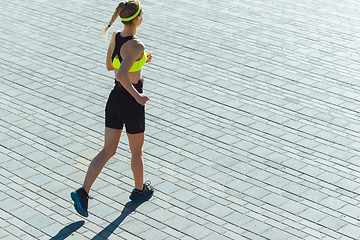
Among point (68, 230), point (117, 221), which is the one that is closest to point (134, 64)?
point (117, 221)

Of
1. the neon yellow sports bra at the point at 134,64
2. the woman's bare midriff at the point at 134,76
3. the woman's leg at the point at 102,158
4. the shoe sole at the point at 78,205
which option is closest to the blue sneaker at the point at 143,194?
the woman's leg at the point at 102,158

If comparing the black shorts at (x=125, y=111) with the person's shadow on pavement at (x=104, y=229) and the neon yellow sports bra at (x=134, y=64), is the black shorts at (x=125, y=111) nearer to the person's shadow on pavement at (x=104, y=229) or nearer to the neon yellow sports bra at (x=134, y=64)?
the neon yellow sports bra at (x=134, y=64)

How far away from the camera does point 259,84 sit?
8445 mm

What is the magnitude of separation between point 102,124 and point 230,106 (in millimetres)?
2008

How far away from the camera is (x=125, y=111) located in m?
5.05

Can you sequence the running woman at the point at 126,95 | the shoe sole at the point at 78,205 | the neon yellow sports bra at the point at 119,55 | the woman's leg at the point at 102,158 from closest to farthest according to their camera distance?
the running woman at the point at 126,95 → the neon yellow sports bra at the point at 119,55 → the shoe sole at the point at 78,205 → the woman's leg at the point at 102,158

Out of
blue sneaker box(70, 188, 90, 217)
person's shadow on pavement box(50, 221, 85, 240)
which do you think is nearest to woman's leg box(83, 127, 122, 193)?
blue sneaker box(70, 188, 90, 217)

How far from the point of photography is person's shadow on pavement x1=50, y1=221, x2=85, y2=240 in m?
4.86

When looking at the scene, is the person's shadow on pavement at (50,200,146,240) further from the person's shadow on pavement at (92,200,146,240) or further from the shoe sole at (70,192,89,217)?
the shoe sole at (70,192,89,217)

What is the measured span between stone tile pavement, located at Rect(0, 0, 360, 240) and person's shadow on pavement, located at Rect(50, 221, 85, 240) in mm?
17

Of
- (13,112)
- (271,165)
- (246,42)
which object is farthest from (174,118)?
(246,42)

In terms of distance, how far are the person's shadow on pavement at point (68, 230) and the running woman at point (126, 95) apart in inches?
5.3

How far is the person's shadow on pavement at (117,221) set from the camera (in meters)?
4.91

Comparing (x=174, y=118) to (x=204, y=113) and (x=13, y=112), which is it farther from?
(x=13, y=112)
